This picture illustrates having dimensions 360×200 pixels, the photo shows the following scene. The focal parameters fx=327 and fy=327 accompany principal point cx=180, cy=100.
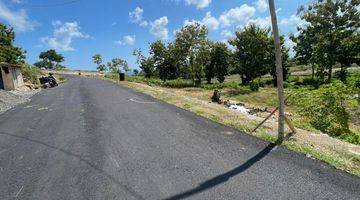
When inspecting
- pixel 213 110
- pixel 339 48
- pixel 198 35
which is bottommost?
pixel 213 110

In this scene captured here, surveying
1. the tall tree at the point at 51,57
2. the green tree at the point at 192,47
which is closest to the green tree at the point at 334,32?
the green tree at the point at 192,47

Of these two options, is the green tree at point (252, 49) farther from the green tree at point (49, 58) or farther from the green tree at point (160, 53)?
the green tree at point (49, 58)

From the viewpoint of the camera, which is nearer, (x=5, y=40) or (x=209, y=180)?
(x=209, y=180)

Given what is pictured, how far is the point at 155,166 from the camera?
28.7ft

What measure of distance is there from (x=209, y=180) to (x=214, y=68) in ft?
179

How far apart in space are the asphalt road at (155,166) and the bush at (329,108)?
463 centimetres

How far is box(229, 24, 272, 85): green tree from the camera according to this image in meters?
40.4

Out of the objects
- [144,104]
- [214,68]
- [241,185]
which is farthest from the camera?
[214,68]

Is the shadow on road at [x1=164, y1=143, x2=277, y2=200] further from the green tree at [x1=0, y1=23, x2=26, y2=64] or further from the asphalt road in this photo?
the green tree at [x1=0, y1=23, x2=26, y2=64]

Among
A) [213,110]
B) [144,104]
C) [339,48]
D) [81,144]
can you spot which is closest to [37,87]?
[144,104]

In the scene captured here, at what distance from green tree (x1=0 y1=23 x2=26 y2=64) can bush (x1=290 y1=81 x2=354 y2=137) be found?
47609 millimetres

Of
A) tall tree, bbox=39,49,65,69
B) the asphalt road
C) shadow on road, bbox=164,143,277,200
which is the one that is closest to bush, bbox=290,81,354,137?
the asphalt road

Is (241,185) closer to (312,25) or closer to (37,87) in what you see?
(37,87)

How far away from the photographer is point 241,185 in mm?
7398
